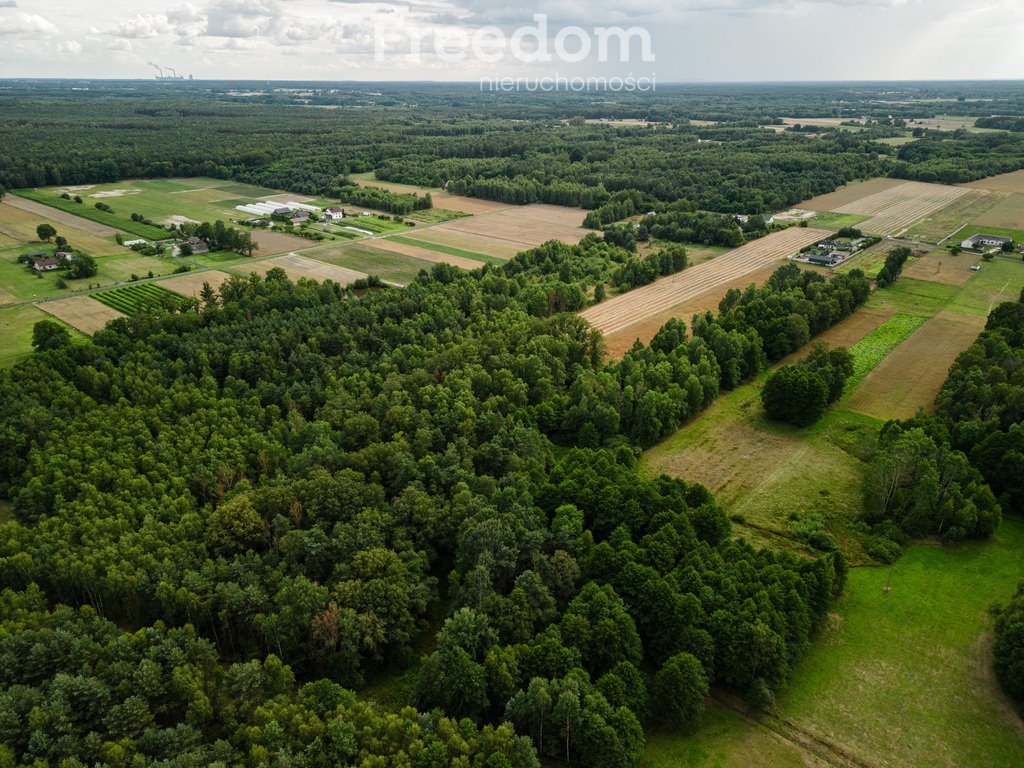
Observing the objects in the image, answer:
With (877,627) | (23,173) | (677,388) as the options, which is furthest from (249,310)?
(23,173)

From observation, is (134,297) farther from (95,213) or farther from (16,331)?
(95,213)

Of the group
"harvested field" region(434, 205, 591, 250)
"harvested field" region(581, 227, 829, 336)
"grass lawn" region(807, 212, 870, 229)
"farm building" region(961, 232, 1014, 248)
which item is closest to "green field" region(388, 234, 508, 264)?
"harvested field" region(434, 205, 591, 250)

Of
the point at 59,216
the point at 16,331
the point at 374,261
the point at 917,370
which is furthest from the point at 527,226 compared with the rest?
the point at 59,216

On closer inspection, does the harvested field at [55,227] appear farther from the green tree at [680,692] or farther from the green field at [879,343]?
the green tree at [680,692]

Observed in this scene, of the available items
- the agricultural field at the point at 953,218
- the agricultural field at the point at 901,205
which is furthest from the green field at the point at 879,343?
the agricultural field at the point at 901,205

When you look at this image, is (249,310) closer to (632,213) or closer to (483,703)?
(483,703)
